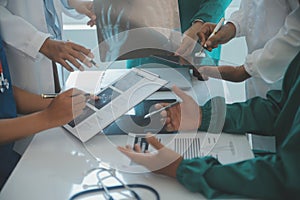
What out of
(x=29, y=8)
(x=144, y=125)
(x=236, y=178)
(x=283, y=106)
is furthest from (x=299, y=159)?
(x=29, y=8)

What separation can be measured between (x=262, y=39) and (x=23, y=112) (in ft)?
2.26

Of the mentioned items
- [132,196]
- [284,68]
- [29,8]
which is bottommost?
[132,196]

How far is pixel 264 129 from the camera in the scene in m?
0.89

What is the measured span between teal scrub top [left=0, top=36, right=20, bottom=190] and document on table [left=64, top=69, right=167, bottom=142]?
0.17 m

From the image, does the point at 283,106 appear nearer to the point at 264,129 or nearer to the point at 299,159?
the point at 264,129

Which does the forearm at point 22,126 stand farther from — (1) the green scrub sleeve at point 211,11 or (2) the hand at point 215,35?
(1) the green scrub sleeve at point 211,11

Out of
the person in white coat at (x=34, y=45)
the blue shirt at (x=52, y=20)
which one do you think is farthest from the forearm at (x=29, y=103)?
the blue shirt at (x=52, y=20)

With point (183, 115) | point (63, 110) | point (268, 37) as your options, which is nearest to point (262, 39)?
point (268, 37)

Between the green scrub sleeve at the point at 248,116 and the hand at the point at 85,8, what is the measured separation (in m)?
0.50

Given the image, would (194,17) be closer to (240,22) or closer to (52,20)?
(240,22)

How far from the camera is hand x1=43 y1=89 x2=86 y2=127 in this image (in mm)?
896

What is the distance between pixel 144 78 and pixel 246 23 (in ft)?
1.26

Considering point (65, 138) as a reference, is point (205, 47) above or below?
above

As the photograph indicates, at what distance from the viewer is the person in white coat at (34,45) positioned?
1029 millimetres
